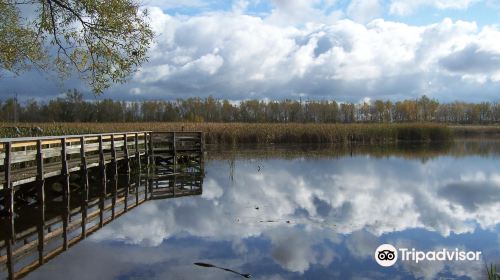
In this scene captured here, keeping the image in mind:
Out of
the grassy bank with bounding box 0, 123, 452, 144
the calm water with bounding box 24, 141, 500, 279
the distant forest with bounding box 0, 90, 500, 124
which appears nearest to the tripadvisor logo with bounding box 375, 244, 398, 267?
the calm water with bounding box 24, 141, 500, 279

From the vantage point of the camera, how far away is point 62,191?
54.1 ft

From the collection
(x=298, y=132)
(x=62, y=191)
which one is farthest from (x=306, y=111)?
(x=62, y=191)

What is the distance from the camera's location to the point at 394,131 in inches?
1986

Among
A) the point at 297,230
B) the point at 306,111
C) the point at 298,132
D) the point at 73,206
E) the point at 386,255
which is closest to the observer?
the point at 386,255

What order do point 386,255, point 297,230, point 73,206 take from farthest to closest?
point 73,206 < point 297,230 < point 386,255

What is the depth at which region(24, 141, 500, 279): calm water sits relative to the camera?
27.5 feet

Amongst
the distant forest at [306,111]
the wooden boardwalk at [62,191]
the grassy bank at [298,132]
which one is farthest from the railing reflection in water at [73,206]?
the distant forest at [306,111]

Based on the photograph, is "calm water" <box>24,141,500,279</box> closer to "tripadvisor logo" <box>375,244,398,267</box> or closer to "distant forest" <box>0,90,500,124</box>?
"tripadvisor logo" <box>375,244,398,267</box>

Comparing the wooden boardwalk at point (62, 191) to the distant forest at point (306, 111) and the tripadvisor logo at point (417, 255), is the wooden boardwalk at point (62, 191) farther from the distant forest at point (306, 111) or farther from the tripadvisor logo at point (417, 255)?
the distant forest at point (306, 111)

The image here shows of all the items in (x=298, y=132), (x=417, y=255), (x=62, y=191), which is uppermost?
(x=298, y=132)

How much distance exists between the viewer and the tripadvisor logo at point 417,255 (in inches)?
355

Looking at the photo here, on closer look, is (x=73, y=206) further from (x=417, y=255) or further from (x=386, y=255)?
(x=417, y=255)

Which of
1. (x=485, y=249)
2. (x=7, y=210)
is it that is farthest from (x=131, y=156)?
(x=485, y=249)

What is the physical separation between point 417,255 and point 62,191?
39.0ft
